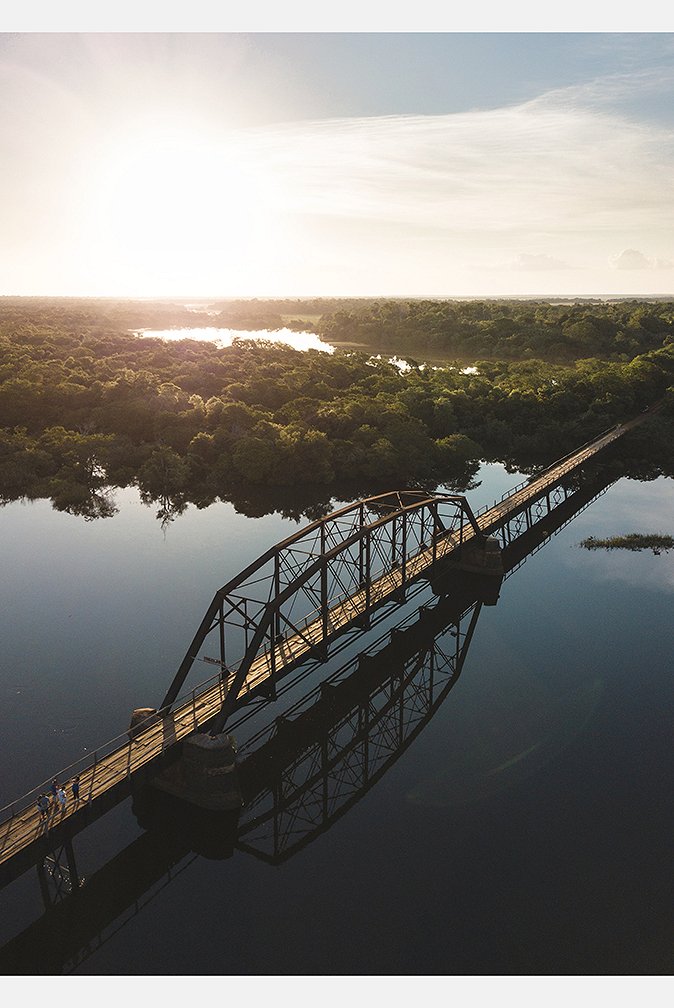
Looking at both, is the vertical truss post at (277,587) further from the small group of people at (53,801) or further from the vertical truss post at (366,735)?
the small group of people at (53,801)

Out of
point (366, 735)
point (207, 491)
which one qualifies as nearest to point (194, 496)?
point (207, 491)

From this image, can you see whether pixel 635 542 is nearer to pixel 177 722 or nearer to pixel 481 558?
pixel 481 558

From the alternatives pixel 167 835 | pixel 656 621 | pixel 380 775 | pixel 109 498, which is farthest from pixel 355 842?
pixel 109 498

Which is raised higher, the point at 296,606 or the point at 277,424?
the point at 277,424

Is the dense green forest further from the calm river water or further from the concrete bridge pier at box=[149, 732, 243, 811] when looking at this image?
the concrete bridge pier at box=[149, 732, 243, 811]

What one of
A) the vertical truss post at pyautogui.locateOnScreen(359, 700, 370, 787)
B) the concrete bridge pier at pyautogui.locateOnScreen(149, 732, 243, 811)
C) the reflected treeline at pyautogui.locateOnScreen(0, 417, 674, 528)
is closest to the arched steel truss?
the concrete bridge pier at pyautogui.locateOnScreen(149, 732, 243, 811)
